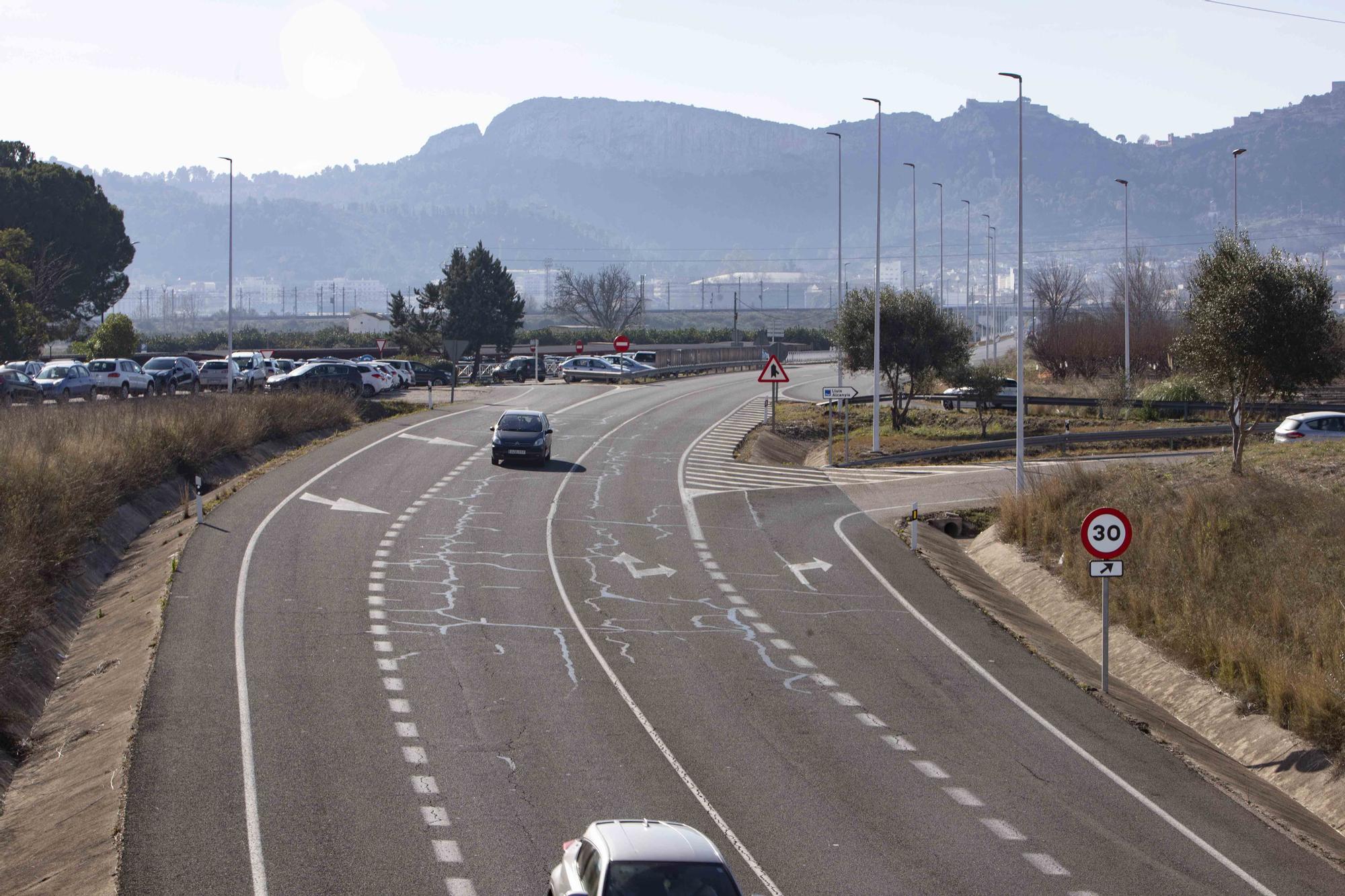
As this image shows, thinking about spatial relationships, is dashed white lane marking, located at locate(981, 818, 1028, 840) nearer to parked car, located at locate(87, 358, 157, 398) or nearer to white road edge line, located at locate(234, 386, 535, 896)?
white road edge line, located at locate(234, 386, 535, 896)

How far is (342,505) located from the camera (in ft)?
102

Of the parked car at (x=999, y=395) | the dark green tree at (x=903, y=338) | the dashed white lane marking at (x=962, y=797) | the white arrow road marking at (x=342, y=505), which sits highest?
the dark green tree at (x=903, y=338)

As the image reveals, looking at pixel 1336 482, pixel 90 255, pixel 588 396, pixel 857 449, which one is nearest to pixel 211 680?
pixel 1336 482

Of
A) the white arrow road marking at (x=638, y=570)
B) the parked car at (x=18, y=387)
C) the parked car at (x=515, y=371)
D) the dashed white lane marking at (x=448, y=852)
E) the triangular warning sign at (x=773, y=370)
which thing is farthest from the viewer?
the parked car at (x=515, y=371)

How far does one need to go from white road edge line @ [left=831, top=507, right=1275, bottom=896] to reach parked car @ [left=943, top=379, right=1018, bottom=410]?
29003 mm

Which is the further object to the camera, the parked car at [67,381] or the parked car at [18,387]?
the parked car at [67,381]

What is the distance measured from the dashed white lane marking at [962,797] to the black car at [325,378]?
43.1 metres

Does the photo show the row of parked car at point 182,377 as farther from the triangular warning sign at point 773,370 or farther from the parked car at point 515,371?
the triangular warning sign at point 773,370

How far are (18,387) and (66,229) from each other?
154 feet

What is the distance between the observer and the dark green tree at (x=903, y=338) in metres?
52.1

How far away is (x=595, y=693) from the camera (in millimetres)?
17703

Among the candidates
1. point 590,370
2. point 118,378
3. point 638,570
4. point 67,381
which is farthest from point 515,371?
point 638,570

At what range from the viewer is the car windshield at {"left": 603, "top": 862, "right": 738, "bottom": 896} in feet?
30.3

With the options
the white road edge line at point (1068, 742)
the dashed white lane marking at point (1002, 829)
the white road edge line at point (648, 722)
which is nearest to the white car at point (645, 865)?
the white road edge line at point (648, 722)
